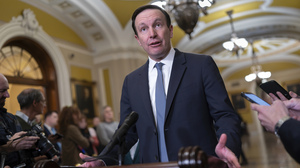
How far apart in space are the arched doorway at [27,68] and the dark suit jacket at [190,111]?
4858 mm

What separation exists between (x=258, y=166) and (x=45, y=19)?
565 cm

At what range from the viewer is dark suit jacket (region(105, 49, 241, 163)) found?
1553 mm

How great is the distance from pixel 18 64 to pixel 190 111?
580 centimetres

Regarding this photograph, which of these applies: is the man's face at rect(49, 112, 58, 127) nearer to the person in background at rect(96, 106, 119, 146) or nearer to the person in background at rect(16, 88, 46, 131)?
the person in background at rect(96, 106, 119, 146)

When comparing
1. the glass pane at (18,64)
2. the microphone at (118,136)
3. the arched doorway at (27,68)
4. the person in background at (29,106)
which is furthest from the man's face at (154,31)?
the glass pane at (18,64)

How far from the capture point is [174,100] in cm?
160

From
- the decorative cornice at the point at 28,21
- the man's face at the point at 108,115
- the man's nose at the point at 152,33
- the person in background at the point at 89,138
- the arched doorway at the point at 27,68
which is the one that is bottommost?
the person in background at the point at 89,138

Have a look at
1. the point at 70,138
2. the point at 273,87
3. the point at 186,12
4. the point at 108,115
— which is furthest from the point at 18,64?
the point at 273,87

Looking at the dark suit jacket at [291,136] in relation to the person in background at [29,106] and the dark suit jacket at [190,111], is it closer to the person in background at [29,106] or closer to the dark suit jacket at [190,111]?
the dark suit jacket at [190,111]

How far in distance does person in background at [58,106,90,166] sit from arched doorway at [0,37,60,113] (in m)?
1.96

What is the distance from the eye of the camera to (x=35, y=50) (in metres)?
7.10

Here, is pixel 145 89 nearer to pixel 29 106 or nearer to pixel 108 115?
pixel 29 106

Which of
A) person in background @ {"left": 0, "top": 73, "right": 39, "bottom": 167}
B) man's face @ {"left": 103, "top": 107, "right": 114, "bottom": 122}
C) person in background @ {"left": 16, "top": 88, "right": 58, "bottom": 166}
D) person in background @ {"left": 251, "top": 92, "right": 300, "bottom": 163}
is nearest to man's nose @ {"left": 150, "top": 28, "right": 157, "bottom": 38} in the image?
person in background @ {"left": 251, "top": 92, "right": 300, "bottom": 163}

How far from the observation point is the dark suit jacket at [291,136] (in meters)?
1.11
